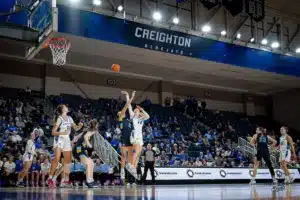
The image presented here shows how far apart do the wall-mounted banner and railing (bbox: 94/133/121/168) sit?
5.41m

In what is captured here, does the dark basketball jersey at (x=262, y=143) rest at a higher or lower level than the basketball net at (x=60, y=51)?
lower

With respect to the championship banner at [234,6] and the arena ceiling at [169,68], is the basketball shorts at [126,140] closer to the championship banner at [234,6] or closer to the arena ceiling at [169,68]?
the arena ceiling at [169,68]

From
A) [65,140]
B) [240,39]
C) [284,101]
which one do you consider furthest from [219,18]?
[65,140]

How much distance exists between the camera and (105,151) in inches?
671

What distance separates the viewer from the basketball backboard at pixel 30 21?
8898 millimetres

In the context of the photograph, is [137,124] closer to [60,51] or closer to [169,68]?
[60,51]

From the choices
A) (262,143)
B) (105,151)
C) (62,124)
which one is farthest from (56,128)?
(105,151)

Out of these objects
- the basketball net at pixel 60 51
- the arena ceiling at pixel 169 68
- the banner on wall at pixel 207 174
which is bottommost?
the banner on wall at pixel 207 174

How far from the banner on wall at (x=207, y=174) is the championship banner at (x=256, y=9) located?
9984 mm

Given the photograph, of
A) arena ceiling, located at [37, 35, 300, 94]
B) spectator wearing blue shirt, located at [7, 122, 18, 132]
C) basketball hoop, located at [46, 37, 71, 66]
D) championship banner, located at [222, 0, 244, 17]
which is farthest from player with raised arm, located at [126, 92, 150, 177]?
championship banner, located at [222, 0, 244, 17]

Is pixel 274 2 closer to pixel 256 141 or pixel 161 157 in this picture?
pixel 161 157

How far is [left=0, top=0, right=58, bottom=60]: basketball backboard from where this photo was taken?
8898 millimetres

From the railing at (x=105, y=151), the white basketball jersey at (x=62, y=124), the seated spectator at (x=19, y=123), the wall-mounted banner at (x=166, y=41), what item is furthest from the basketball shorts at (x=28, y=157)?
the wall-mounted banner at (x=166, y=41)

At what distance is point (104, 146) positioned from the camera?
1697 cm
